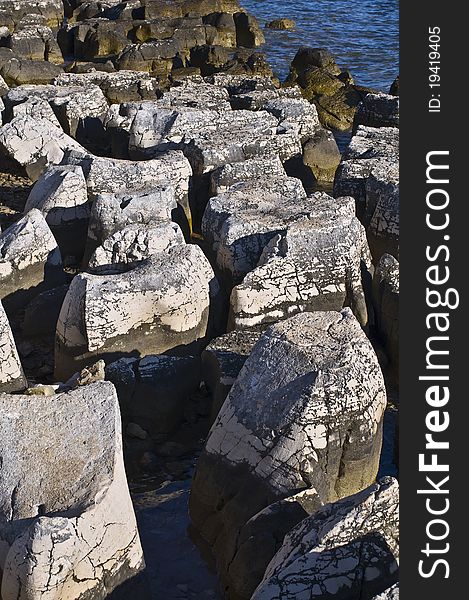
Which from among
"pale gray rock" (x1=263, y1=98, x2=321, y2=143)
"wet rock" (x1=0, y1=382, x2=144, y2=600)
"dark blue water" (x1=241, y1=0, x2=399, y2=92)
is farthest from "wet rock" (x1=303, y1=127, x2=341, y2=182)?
"wet rock" (x1=0, y1=382, x2=144, y2=600)

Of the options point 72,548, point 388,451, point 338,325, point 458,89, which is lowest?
point 388,451

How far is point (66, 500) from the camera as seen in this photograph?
→ 5.52m

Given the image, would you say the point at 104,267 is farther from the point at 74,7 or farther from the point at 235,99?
the point at 74,7

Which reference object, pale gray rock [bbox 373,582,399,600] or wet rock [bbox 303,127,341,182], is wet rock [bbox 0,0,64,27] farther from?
pale gray rock [bbox 373,582,399,600]

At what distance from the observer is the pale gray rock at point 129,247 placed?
820cm

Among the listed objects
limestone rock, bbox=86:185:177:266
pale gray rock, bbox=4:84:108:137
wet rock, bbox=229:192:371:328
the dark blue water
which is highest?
the dark blue water

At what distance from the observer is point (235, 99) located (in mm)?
14102

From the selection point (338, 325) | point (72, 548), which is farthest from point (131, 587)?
point (338, 325)

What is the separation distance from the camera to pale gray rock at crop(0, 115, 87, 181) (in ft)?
37.6

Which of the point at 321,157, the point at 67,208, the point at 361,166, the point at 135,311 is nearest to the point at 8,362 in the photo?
the point at 135,311

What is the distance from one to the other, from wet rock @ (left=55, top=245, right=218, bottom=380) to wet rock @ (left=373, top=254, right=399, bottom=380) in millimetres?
1479

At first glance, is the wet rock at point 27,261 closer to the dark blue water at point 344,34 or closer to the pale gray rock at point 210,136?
the pale gray rock at point 210,136

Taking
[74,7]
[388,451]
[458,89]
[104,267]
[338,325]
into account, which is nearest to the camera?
[458,89]

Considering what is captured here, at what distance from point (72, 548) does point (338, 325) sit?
226 cm
